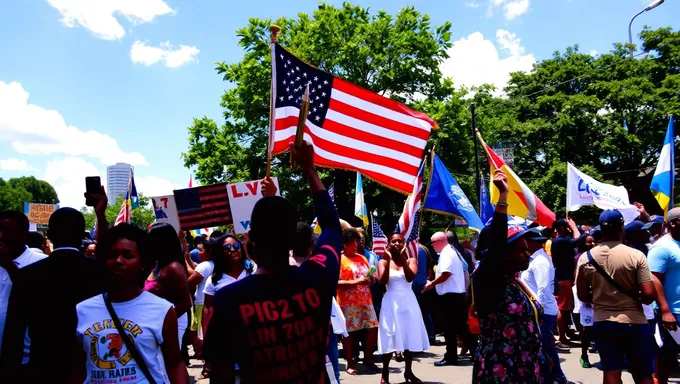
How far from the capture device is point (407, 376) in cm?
799

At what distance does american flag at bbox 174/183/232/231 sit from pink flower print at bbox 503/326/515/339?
4387 millimetres

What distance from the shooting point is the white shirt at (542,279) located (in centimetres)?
818

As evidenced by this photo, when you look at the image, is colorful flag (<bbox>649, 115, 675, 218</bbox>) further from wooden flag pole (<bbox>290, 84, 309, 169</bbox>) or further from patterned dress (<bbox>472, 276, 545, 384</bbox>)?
wooden flag pole (<bbox>290, 84, 309, 169</bbox>)

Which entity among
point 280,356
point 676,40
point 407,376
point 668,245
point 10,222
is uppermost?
point 676,40

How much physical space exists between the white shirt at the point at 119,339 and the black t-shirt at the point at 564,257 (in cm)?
850

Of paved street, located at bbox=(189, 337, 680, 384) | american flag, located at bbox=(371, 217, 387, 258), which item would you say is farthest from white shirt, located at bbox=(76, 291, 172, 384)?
american flag, located at bbox=(371, 217, 387, 258)

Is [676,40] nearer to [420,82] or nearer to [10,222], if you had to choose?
[420,82]

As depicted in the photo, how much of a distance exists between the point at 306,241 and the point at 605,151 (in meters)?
36.5

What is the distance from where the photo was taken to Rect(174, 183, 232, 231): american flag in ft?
24.5

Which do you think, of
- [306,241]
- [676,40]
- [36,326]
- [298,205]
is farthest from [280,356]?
[676,40]

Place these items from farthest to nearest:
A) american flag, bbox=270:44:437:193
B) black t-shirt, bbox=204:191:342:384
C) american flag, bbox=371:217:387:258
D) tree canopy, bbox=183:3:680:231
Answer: tree canopy, bbox=183:3:680:231
american flag, bbox=371:217:387:258
american flag, bbox=270:44:437:193
black t-shirt, bbox=204:191:342:384

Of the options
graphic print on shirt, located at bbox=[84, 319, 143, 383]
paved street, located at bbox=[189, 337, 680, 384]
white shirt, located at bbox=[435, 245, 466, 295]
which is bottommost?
paved street, located at bbox=[189, 337, 680, 384]

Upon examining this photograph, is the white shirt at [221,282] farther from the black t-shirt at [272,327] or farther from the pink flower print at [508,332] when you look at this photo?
the black t-shirt at [272,327]

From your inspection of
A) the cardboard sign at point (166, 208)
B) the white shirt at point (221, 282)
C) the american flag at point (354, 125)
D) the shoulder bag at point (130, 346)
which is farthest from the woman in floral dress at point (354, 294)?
the shoulder bag at point (130, 346)
